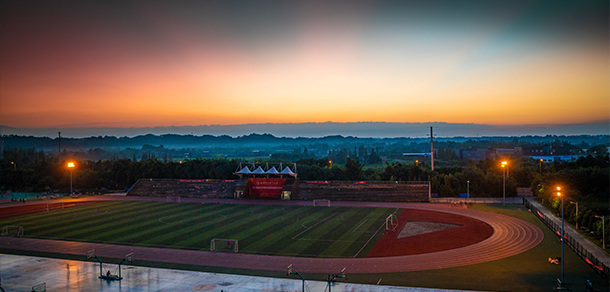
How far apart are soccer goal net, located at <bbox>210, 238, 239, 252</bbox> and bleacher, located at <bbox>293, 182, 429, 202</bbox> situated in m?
23.6

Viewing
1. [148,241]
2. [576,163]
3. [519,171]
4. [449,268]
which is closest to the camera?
[449,268]

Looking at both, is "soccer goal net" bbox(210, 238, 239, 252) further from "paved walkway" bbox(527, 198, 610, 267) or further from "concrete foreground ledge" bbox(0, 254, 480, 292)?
"paved walkway" bbox(527, 198, 610, 267)

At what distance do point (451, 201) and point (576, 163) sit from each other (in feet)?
98.2

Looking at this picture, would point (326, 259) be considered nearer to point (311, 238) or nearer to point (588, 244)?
point (311, 238)

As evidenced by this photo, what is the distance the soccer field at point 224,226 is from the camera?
28469 millimetres

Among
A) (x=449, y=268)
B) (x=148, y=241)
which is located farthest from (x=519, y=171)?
(x=148, y=241)

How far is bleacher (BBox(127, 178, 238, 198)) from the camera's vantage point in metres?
55.6

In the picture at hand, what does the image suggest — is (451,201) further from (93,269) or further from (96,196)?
(96,196)

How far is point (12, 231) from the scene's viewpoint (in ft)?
112

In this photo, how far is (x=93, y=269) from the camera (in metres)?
23.3

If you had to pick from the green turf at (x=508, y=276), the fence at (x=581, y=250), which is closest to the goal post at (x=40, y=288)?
the green turf at (x=508, y=276)

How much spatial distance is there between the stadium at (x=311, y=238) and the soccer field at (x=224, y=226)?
101 mm

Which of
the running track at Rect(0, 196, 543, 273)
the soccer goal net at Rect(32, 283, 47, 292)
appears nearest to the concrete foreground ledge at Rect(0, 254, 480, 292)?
the soccer goal net at Rect(32, 283, 47, 292)

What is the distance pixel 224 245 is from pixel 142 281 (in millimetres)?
7759
